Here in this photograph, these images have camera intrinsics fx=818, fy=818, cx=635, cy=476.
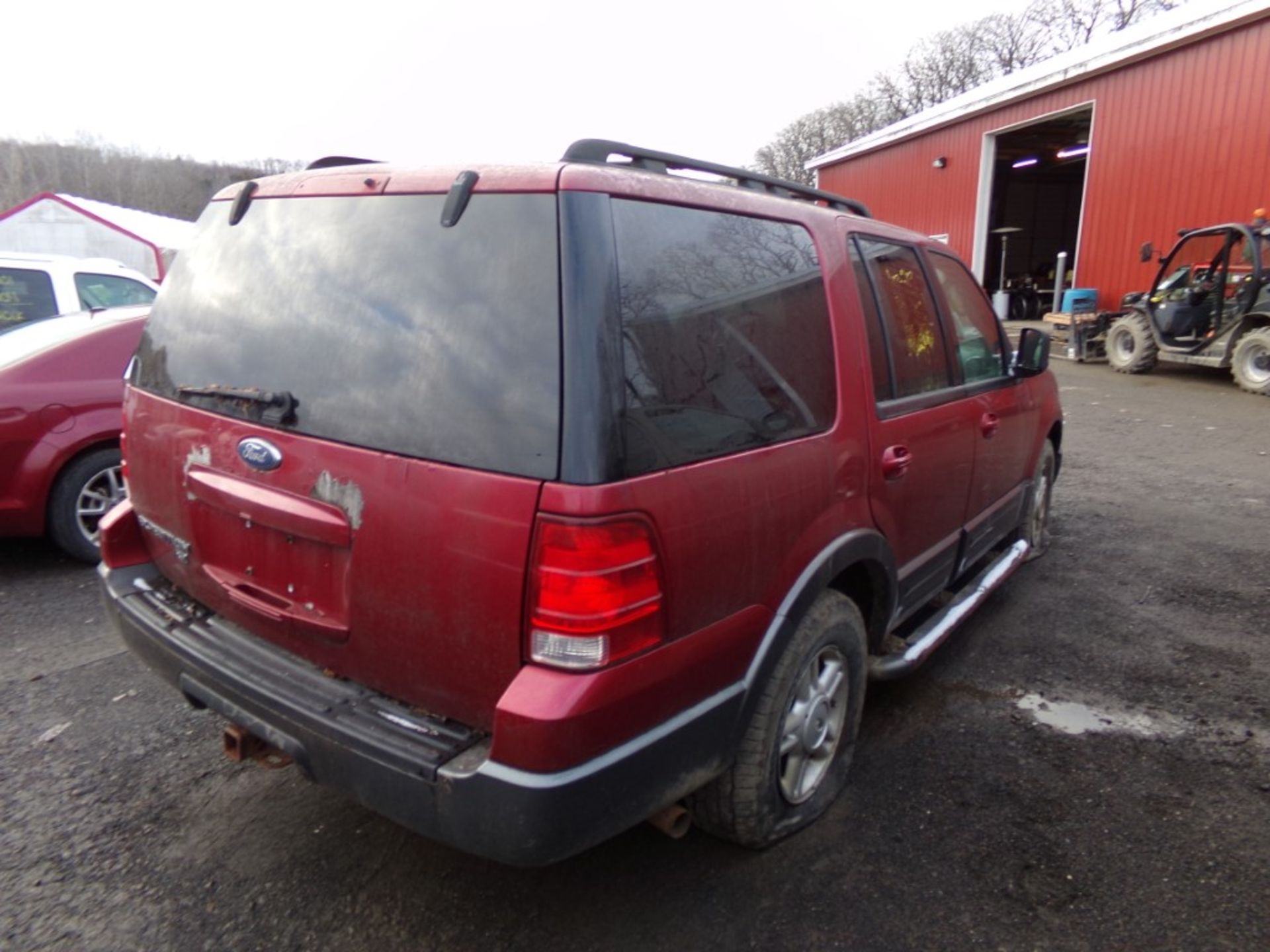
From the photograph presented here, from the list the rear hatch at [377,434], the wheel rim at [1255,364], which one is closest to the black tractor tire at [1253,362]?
the wheel rim at [1255,364]

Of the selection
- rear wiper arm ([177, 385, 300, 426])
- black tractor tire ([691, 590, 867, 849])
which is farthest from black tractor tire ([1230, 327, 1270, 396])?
rear wiper arm ([177, 385, 300, 426])

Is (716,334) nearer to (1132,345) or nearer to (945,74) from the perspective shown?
(1132,345)

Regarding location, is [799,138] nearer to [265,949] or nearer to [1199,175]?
[1199,175]

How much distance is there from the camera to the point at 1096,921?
2.18 metres

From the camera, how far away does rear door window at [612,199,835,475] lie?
5.96 feet

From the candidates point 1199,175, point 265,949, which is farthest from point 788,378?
point 1199,175

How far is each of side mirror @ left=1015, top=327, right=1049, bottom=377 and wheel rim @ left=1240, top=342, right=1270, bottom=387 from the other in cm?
888

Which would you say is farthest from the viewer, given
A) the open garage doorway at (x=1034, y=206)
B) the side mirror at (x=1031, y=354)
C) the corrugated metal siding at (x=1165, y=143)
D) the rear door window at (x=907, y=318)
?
the open garage doorway at (x=1034, y=206)

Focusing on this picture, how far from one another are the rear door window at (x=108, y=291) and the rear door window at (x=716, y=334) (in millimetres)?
6641

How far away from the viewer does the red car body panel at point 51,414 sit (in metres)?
4.33

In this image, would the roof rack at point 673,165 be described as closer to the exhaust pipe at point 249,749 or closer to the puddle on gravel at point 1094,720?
the exhaust pipe at point 249,749

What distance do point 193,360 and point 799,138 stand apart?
164 ft

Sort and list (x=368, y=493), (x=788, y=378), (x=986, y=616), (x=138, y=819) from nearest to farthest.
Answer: (x=368, y=493), (x=788, y=378), (x=138, y=819), (x=986, y=616)

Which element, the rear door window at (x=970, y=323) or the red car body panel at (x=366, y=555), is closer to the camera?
the red car body panel at (x=366, y=555)
